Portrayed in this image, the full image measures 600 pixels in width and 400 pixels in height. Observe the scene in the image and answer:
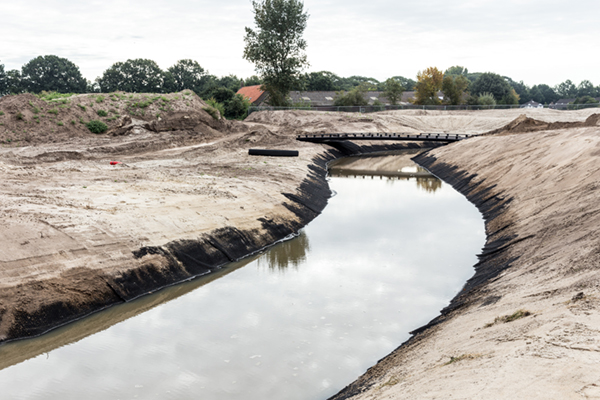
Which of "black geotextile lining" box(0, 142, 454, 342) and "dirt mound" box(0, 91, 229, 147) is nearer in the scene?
"black geotextile lining" box(0, 142, 454, 342)

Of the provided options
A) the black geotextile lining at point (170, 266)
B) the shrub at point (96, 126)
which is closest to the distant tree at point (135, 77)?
the shrub at point (96, 126)

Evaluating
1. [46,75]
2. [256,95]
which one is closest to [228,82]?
[256,95]

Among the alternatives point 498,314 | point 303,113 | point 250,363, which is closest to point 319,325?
point 250,363

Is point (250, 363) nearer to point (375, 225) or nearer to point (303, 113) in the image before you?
point (375, 225)

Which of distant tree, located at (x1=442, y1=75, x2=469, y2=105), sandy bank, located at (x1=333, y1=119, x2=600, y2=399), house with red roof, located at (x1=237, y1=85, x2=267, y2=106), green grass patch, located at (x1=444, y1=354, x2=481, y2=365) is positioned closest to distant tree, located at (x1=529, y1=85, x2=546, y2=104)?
distant tree, located at (x1=442, y1=75, x2=469, y2=105)

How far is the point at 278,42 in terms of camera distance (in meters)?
57.8

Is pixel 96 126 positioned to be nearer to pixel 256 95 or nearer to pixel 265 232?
pixel 265 232

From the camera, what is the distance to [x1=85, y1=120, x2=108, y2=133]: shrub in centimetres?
3425

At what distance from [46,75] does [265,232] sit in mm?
71897

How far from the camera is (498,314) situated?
8.69 m

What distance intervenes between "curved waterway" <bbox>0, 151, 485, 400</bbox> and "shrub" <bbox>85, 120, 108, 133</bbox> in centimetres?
2293

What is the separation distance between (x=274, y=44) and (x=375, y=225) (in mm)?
42786

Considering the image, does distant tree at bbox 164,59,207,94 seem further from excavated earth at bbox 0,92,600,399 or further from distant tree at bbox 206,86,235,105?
excavated earth at bbox 0,92,600,399

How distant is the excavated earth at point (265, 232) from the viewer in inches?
262
